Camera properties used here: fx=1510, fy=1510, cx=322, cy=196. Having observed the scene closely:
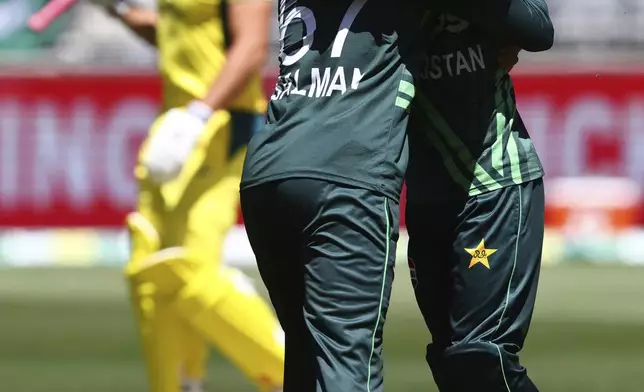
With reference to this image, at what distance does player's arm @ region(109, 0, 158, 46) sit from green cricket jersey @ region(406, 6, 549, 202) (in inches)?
92.7

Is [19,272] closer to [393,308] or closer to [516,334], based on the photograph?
[393,308]

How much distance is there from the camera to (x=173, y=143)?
5.60 metres

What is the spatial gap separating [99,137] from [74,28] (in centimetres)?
315

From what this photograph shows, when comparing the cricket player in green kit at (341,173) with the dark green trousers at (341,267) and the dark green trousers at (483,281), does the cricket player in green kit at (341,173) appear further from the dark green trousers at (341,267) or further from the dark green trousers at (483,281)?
the dark green trousers at (483,281)

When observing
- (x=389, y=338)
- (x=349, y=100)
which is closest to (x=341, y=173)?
(x=349, y=100)

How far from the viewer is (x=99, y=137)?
15430mm

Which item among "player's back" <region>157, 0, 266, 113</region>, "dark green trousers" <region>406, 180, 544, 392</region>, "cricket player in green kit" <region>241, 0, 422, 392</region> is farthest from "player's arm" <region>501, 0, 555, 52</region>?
"player's back" <region>157, 0, 266, 113</region>

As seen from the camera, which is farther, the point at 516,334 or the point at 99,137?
the point at 99,137

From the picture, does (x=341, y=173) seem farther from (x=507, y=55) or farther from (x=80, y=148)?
(x=80, y=148)

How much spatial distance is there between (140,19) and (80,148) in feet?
30.3

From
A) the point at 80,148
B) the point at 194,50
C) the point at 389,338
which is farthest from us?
the point at 80,148

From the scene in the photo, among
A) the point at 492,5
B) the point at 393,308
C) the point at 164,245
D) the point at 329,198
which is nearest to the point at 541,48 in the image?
the point at 492,5

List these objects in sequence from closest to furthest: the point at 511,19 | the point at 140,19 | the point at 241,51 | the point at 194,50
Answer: the point at 511,19, the point at 241,51, the point at 194,50, the point at 140,19

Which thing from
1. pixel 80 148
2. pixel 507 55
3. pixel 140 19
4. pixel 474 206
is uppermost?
pixel 140 19
